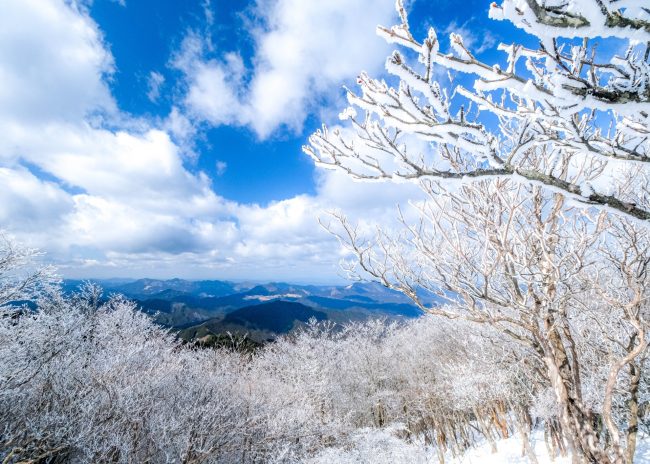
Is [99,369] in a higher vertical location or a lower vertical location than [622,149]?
lower

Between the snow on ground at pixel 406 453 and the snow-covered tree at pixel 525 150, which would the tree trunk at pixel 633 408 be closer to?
the snow-covered tree at pixel 525 150

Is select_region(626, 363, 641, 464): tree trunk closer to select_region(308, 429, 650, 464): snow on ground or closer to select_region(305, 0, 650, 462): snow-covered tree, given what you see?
select_region(305, 0, 650, 462): snow-covered tree

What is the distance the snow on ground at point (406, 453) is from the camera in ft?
57.1

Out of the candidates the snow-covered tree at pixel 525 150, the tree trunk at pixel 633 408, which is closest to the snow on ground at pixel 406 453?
the tree trunk at pixel 633 408

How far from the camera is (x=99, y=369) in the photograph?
15.0 metres

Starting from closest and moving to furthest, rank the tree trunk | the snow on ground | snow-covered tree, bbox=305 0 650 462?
1. snow-covered tree, bbox=305 0 650 462
2. the tree trunk
3. the snow on ground

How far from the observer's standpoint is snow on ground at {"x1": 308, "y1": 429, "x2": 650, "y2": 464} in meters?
17.4

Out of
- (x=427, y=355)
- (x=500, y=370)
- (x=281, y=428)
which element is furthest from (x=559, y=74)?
(x=427, y=355)

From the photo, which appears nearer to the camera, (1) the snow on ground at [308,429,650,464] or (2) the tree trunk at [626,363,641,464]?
(2) the tree trunk at [626,363,641,464]

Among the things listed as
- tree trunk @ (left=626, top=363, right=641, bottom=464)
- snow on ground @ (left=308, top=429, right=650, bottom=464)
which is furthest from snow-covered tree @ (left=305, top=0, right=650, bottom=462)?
snow on ground @ (left=308, top=429, right=650, bottom=464)

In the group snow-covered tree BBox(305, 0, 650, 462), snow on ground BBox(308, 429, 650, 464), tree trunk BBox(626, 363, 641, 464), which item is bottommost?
A: snow on ground BBox(308, 429, 650, 464)

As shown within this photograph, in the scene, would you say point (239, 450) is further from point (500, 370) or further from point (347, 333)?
point (347, 333)

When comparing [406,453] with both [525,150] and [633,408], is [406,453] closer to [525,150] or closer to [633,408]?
[633,408]

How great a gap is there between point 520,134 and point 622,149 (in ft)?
2.17
